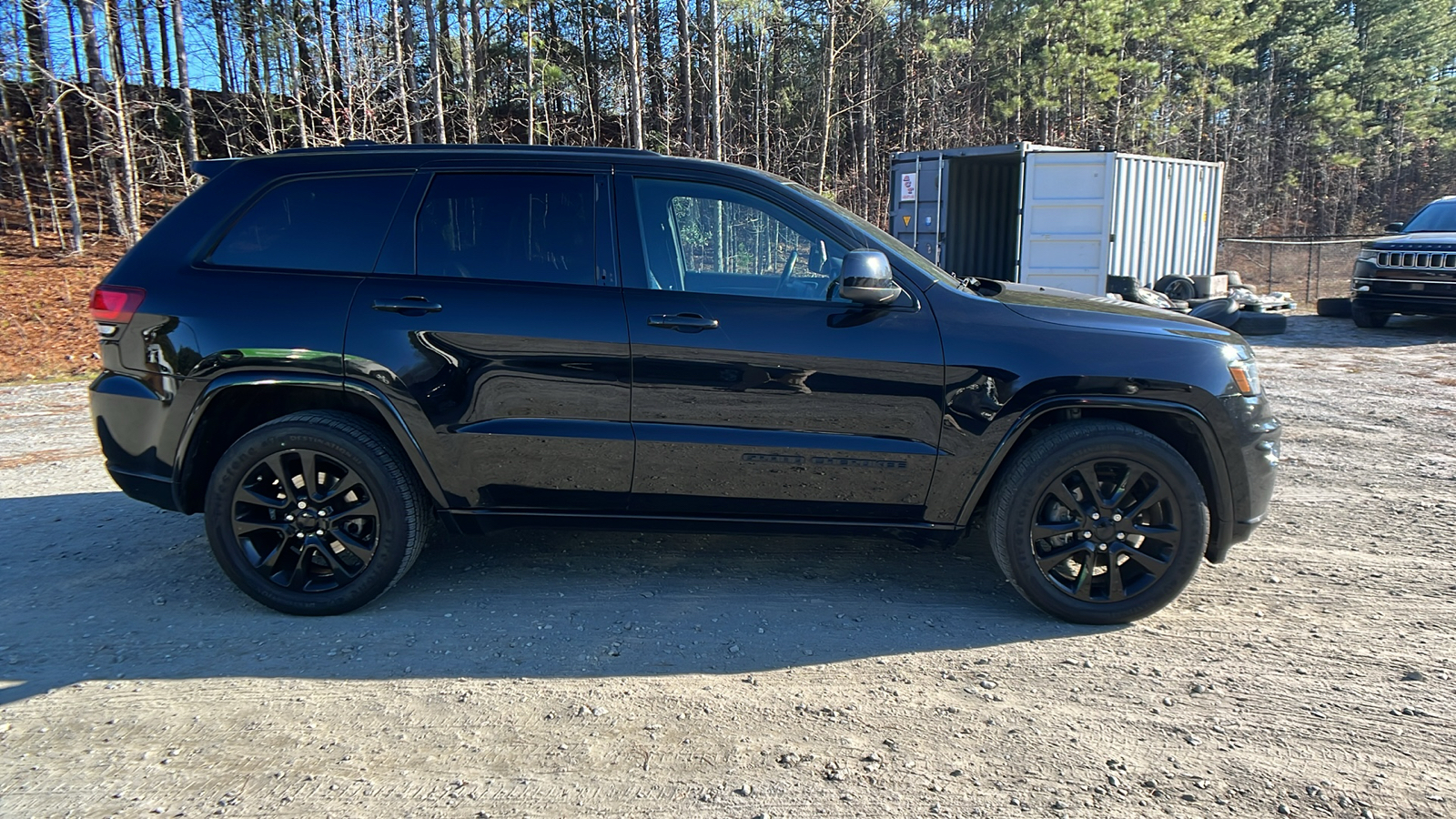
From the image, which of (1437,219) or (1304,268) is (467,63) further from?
(1304,268)

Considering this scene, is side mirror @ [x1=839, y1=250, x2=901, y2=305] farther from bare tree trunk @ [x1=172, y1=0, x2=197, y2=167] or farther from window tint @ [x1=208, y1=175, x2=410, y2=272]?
bare tree trunk @ [x1=172, y1=0, x2=197, y2=167]

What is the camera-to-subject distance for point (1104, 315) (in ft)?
12.4

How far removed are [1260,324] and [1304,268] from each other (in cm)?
1005

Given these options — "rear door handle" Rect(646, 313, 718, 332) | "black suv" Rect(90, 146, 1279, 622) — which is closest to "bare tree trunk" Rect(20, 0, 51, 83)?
"black suv" Rect(90, 146, 1279, 622)

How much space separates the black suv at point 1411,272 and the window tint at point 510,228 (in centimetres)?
1411

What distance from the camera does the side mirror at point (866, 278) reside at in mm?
3502

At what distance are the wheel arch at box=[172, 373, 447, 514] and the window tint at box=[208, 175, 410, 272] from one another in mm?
509

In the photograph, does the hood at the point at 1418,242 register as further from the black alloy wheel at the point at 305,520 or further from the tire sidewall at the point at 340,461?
the black alloy wheel at the point at 305,520

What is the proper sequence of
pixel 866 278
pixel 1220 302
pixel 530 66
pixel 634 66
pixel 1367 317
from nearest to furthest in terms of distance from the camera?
pixel 866 278 < pixel 1220 302 < pixel 1367 317 < pixel 634 66 < pixel 530 66

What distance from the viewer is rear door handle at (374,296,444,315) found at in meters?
3.72

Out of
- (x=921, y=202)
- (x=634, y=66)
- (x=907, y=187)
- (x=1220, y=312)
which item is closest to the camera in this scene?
(x=1220, y=312)

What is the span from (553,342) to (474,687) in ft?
4.52

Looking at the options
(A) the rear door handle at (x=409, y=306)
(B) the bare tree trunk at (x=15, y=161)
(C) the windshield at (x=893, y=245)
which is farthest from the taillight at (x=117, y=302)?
(B) the bare tree trunk at (x=15, y=161)

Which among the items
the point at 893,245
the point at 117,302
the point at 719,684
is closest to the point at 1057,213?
the point at 893,245
